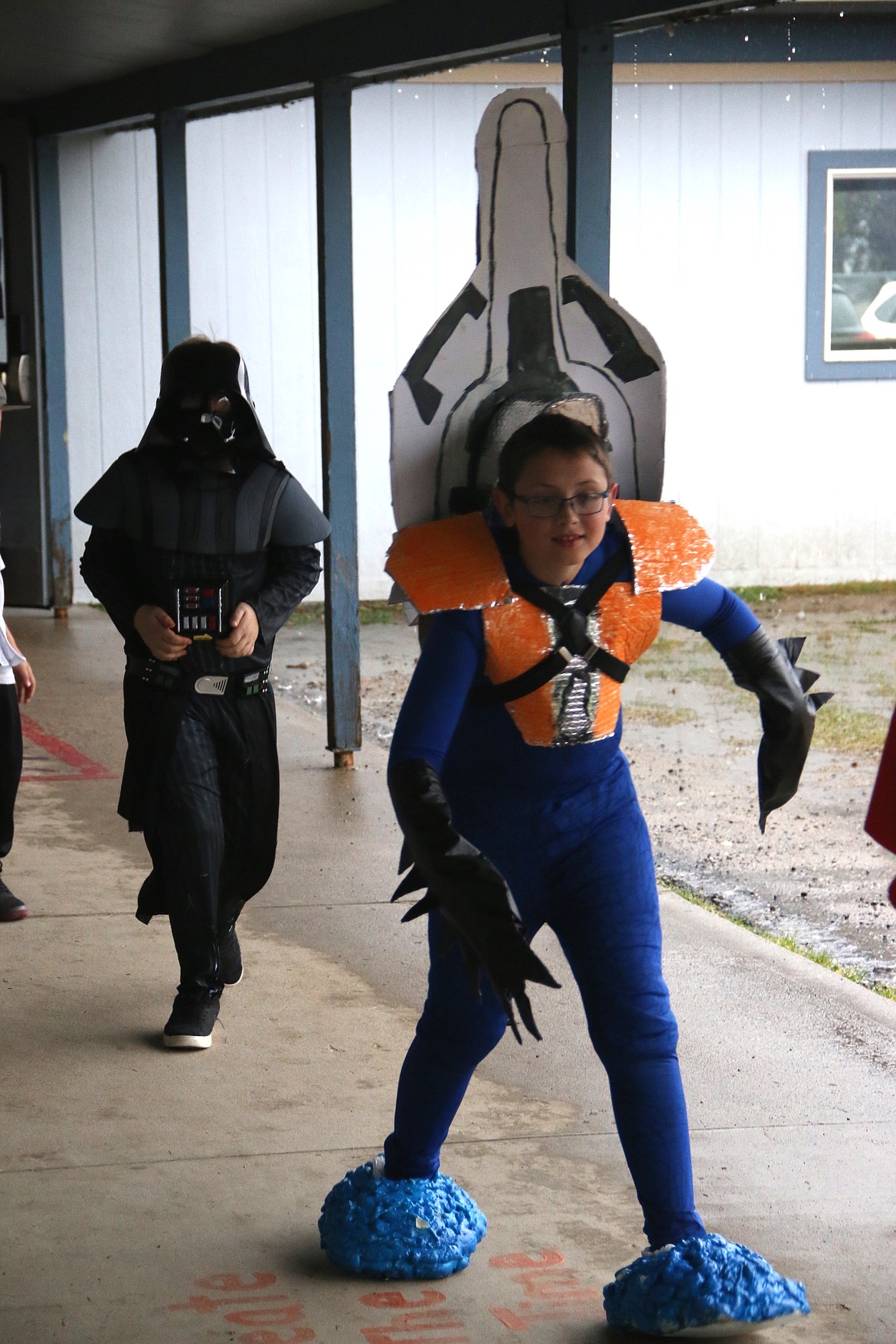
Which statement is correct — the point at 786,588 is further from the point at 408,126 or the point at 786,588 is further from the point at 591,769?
the point at 591,769

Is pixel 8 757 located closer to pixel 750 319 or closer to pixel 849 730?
pixel 849 730

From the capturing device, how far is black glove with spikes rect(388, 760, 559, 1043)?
7.86 ft

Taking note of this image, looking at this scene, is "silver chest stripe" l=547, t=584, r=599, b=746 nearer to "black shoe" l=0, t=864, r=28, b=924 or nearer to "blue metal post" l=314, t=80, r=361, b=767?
"black shoe" l=0, t=864, r=28, b=924

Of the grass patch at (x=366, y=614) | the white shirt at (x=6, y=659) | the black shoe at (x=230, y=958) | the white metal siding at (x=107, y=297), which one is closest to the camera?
the black shoe at (x=230, y=958)

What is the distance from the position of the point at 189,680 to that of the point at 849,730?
5.04m

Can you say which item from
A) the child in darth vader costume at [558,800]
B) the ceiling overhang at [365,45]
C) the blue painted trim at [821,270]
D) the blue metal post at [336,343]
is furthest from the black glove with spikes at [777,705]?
the blue painted trim at [821,270]

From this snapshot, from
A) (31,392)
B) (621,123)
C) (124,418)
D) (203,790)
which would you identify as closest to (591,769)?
(203,790)

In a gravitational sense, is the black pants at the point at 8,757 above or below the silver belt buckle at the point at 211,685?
below

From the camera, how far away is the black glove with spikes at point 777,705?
9.35 ft

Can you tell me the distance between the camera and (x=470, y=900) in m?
2.41

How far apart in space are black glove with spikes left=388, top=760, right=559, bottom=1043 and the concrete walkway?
2.13 feet

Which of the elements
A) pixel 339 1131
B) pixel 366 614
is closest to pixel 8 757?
pixel 339 1131

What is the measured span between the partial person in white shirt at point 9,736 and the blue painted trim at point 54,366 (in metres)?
6.32

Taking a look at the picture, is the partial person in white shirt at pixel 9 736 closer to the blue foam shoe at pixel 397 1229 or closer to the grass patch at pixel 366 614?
the blue foam shoe at pixel 397 1229
